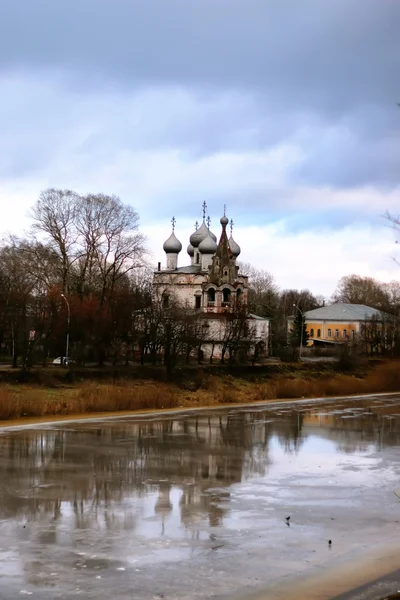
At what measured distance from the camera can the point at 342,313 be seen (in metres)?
105

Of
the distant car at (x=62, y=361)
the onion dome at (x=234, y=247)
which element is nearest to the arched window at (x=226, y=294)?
the onion dome at (x=234, y=247)

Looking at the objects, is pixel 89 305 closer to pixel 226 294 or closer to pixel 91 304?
pixel 91 304

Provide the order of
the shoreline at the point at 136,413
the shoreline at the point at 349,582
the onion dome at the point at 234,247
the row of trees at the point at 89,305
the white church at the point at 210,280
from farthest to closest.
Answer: the onion dome at the point at 234,247 < the white church at the point at 210,280 < the row of trees at the point at 89,305 < the shoreline at the point at 136,413 < the shoreline at the point at 349,582

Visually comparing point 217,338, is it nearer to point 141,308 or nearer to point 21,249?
point 141,308

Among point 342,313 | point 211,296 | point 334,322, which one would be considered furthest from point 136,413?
point 342,313

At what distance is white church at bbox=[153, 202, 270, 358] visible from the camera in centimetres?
7269

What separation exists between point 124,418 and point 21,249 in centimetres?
2944

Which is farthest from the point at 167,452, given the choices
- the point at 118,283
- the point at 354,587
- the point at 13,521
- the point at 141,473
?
the point at 118,283

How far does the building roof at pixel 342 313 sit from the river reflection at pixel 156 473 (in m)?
71.3

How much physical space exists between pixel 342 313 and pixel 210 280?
32.9 metres

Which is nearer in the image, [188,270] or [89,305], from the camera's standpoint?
[89,305]

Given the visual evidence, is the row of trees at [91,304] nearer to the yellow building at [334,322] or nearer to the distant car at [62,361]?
the distant car at [62,361]

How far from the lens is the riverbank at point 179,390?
32.1m

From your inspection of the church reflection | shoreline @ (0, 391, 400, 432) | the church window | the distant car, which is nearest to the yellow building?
the church window
